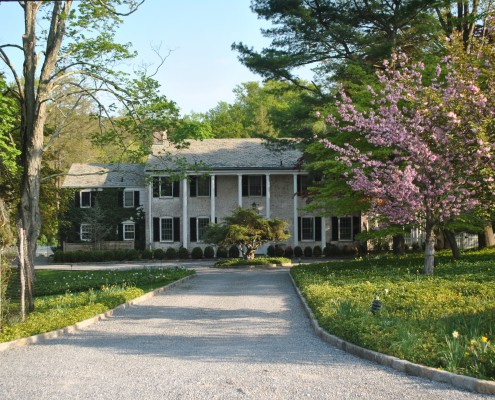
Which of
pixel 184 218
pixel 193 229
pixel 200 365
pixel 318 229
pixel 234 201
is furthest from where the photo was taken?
pixel 234 201

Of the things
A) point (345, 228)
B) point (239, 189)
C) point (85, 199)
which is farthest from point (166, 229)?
point (345, 228)

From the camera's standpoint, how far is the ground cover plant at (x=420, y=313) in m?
8.11

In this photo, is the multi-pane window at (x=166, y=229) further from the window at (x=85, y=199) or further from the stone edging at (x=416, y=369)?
the stone edging at (x=416, y=369)

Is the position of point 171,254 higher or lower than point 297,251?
lower

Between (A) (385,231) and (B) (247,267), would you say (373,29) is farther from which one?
(B) (247,267)

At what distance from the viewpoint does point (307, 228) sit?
44.2 m

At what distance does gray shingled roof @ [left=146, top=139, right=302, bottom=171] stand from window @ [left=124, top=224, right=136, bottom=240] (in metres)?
4.87

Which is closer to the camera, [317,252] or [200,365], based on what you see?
[200,365]

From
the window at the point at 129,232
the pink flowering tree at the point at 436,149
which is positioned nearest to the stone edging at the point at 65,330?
the pink flowering tree at the point at 436,149

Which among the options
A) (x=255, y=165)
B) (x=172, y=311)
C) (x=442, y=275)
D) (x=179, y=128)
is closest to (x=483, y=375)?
(x=172, y=311)

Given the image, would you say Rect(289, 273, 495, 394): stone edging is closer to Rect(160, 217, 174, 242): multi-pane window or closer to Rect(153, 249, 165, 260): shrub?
Rect(153, 249, 165, 260): shrub

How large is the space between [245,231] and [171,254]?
1022 centimetres

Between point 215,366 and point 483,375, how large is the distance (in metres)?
3.36

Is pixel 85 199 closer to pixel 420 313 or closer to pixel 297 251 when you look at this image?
pixel 297 251
